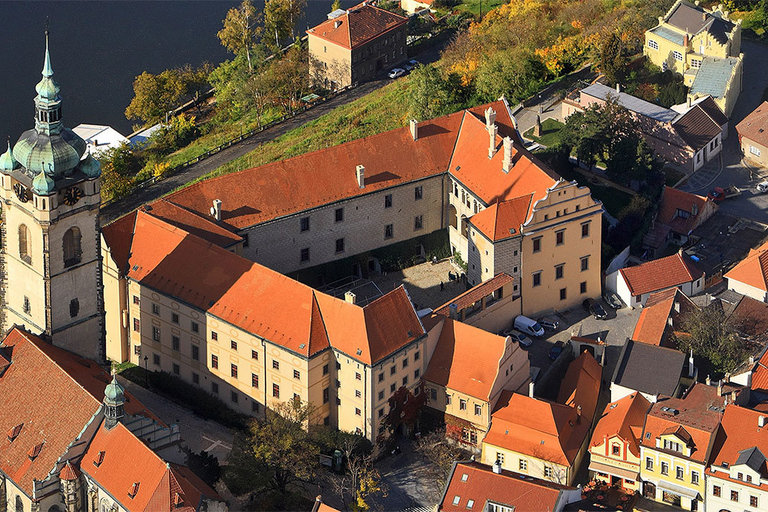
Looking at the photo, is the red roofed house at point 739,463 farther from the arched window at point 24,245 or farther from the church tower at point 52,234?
the arched window at point 24,245

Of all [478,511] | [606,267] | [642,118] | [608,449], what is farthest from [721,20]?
[478,511]

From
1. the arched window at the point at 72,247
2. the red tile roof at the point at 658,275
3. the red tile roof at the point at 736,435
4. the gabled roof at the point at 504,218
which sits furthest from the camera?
the red tile roof at the point at 658,275

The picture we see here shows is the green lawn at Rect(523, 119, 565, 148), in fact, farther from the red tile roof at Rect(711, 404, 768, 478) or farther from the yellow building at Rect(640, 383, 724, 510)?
the red tile roof at Rect(711, 404, 768, 478)

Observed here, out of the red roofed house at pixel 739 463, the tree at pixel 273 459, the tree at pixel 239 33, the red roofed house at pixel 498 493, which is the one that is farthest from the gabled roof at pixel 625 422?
the tree at pixel 239 33

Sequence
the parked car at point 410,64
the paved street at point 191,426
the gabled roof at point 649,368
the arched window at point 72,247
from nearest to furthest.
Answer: the arched window at point 72,247
the paved street at point 191,426
the gabled roof at point 649,368
the parked car at point 410,64

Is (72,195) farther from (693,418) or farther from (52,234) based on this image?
(693,418)

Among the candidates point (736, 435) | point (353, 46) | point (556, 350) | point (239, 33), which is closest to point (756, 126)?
point (556, 350)

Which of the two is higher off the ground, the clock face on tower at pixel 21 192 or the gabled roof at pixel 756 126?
the clock face on tower at pixel 21 192
